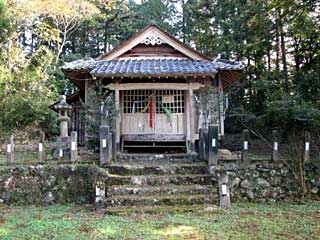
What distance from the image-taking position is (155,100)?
13711 mm

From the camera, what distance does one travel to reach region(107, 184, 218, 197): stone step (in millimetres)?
8930

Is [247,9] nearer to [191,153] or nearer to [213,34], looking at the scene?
[213,34]

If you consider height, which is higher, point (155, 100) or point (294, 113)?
point (155, 100)

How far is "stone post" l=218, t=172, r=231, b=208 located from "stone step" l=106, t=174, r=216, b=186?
13.2 inches

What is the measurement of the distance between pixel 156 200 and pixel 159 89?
18.5 feet

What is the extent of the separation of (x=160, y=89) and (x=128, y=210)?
20.0 ft

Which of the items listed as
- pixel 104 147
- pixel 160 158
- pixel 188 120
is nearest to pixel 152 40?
pixel 188 120

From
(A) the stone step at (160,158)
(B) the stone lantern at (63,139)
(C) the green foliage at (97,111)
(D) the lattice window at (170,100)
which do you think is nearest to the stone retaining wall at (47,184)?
(B) the stone lantern at (63,139)

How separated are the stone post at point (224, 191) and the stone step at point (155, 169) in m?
0.75

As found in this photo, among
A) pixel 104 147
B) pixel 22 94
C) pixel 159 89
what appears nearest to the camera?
pixel 104 147

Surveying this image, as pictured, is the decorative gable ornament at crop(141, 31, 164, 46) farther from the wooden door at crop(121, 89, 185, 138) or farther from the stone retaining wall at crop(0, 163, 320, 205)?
the stone retaining wall at crop(0, 163, 320, 205)

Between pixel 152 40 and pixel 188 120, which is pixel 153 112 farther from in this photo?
pixel 152 40

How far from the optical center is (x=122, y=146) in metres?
13.2

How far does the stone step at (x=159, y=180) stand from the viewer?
9.36 meters
